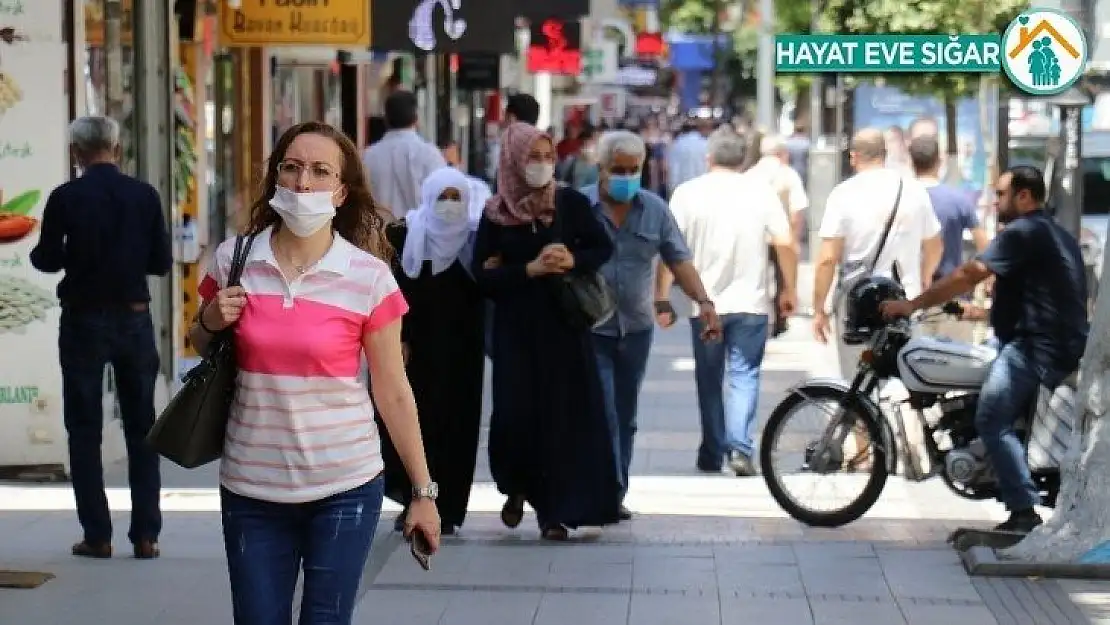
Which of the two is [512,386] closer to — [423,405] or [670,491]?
[423,405]

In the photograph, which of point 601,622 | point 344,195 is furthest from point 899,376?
point 344,195

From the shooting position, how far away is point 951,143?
2492cm

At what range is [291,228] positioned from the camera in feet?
16.5

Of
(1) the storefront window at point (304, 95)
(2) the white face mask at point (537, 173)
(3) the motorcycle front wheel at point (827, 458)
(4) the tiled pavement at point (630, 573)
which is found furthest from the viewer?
(1) the storefront window at point (304, 95)

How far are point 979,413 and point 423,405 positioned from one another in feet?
7.78

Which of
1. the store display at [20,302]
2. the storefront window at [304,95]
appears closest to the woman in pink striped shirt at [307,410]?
the store display at [20,302]

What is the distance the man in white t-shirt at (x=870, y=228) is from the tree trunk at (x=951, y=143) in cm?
1195

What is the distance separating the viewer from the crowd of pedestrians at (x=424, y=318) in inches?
195

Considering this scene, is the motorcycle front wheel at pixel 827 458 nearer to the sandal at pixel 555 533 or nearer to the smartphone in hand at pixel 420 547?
the sandal at pixel 555 533

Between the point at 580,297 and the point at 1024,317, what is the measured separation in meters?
1.86

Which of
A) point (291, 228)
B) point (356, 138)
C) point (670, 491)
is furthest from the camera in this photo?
point (356, 138)

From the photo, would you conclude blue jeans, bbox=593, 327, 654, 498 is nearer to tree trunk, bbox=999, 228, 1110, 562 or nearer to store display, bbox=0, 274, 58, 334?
tree trunk, bbox=999, 228, 1110, 562

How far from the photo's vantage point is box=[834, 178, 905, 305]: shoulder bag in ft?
37.8

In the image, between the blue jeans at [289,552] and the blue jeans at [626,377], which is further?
the blue jeans at [626,377]
